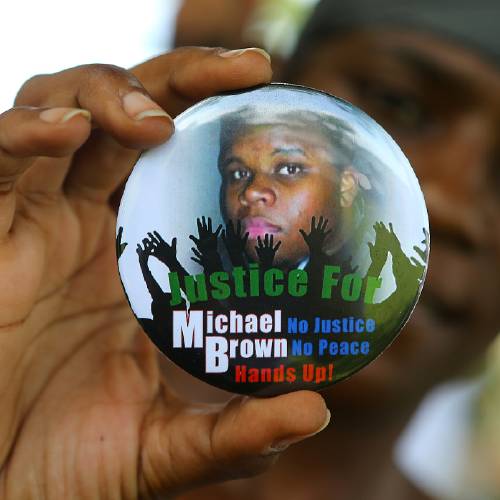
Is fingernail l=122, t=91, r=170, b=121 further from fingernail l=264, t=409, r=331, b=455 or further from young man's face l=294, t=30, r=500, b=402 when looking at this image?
young man's face l=294, t=30, r=500, b=402

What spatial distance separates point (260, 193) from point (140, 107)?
6.9 inches

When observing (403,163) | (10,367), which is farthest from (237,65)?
(10,367)

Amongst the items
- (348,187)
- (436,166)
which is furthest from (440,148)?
(348,187)

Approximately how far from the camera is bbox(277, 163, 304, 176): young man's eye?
0.82 m

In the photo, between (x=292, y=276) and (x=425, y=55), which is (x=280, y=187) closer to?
(x=292, y=276)

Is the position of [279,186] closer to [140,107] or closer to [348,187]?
[348,187]

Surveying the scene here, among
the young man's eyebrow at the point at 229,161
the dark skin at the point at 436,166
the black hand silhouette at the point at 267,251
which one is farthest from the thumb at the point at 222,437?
the dark skin at the point at 436,166

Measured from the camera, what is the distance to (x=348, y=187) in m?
0.83

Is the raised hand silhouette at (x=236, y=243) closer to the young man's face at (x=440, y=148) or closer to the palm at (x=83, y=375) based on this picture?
the palm at (x=83, y=375)

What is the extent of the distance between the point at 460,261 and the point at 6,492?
36.2 inches

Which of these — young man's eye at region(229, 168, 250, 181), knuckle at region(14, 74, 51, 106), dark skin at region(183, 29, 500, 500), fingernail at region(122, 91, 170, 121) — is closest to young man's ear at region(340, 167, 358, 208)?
young man's eye at region(229, 168, 250, 181)

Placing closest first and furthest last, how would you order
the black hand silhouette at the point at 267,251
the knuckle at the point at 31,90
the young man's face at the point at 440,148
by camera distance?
the black hand silhouette at the point at 267,251, the knuckle at the point at 31,90, the young man's face at the point at 440,148

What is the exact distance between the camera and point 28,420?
99cm

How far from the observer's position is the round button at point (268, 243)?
816 millimetres
